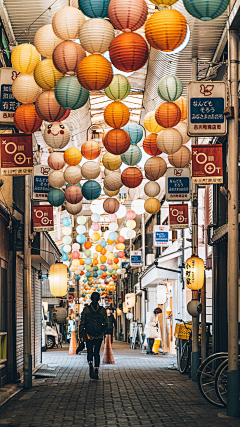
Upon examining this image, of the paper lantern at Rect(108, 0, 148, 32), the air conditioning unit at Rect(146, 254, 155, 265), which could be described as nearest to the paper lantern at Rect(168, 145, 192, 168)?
the paper lantern at Rect(108, 0, 148, 32)

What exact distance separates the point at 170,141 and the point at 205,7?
4.04 m

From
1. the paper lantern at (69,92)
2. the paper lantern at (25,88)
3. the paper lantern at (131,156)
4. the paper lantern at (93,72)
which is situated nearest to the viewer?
the paper lantern at (93,72)

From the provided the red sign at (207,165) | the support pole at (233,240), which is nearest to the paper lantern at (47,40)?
the support pole at (233,240)

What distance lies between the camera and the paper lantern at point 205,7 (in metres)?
6.86

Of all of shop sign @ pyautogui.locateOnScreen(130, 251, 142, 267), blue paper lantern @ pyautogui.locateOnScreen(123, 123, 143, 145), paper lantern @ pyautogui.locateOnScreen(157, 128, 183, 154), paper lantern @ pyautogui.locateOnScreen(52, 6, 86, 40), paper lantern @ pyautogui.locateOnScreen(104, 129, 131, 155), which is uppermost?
paper lantern @ pyautogui.locateOnScreen(52, 6, 86, 40)

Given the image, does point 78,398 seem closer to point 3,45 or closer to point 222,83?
point 222,83

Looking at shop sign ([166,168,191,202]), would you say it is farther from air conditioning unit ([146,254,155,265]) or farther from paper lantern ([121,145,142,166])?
air conditioning unit ([146,254,155,265])

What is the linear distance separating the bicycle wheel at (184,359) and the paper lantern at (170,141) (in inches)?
227

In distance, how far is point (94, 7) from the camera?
741 cm

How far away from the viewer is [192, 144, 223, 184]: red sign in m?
10.4

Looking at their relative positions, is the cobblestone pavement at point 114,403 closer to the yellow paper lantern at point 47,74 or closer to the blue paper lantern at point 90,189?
the blue paper lantern at point 90,189

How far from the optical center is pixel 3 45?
1221 cm

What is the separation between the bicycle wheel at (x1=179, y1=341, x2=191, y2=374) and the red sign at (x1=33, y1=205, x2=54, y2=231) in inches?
171

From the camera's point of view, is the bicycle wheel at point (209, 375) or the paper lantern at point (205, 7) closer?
the paper lantern at point (205, 7)
